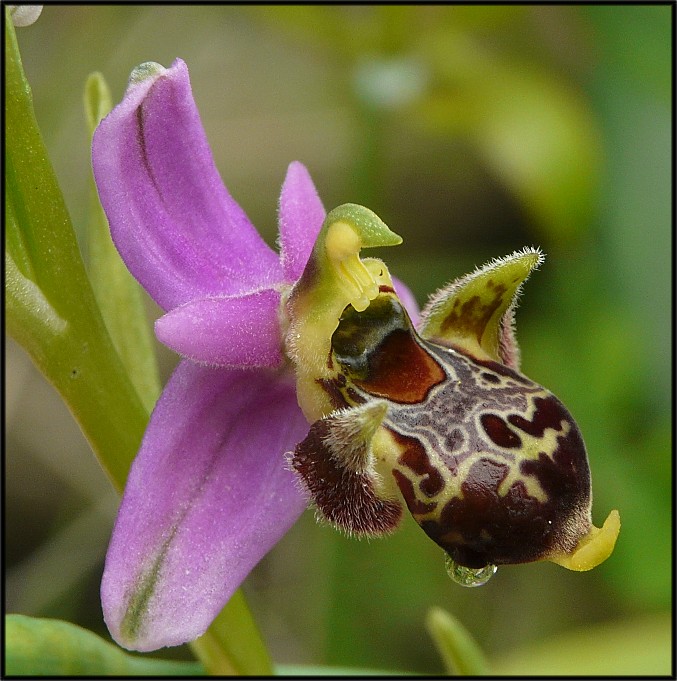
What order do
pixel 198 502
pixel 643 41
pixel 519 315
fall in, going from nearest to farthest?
pixel 198 502
pixel 643 41
pixel 519 315

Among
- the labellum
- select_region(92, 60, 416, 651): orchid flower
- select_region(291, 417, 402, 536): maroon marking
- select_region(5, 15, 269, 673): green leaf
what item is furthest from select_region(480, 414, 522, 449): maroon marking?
select_region(5, 15, 269, 673): green leaf

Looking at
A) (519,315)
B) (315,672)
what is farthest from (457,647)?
(519,315)

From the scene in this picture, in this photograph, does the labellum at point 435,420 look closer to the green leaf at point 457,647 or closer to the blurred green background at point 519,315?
the green leaf at point 457,647

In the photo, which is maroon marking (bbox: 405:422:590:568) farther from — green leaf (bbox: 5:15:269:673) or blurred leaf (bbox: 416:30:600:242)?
blurred leaf (bbox: 416:30:600:242)

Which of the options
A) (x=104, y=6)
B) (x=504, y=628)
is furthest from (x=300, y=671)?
(x=104, y=6)

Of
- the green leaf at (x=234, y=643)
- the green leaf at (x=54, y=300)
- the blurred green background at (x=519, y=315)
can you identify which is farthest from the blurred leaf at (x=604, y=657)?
the green leaf at (x=54, y=300)

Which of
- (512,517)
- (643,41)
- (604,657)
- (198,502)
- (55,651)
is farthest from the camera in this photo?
(643,41)

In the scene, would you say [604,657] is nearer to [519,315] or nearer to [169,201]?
[519,315]
